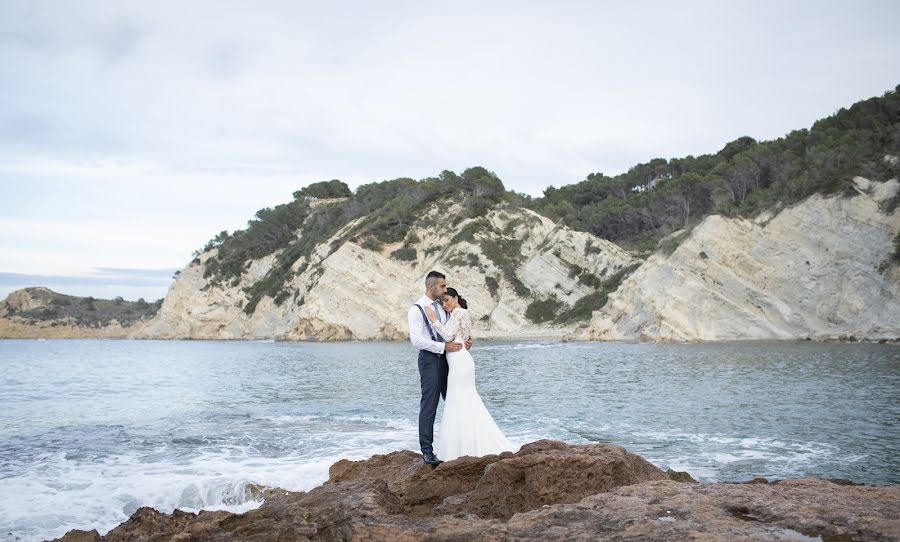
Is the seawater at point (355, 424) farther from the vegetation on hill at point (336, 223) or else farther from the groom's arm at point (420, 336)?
the vegetation on hill at point (336, 223)

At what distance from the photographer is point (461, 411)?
706cm

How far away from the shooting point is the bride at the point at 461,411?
6.99 metres

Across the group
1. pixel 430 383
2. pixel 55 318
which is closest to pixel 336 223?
pixel 55 318

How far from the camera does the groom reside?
7.09 meters

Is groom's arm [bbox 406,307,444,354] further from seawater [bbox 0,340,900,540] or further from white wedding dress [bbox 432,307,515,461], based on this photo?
seawater [bbox 0,340,900,540]

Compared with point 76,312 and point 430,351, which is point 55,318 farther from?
point 430,351

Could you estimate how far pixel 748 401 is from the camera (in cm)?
1728

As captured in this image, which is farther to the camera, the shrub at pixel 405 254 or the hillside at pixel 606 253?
the shrub at pixel 405 254

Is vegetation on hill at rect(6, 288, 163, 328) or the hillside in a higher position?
the hillside

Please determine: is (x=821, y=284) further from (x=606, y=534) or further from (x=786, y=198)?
(x=606, y=534)

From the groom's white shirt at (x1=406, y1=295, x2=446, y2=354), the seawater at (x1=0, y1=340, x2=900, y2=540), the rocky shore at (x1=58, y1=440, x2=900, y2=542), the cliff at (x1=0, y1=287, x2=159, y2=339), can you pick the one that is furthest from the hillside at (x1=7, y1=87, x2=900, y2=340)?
the rocky shore at (x1=58, y1=440, x2=900, y2=542)

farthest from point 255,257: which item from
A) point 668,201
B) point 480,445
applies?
point 480,445

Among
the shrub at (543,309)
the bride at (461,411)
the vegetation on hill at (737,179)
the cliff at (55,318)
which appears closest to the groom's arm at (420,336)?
the bride at (461,411)

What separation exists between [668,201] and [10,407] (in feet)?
205
